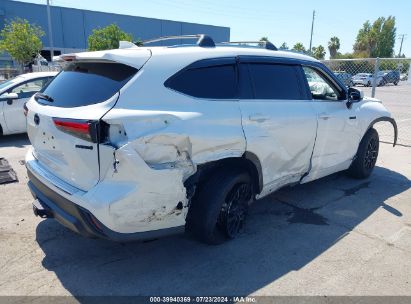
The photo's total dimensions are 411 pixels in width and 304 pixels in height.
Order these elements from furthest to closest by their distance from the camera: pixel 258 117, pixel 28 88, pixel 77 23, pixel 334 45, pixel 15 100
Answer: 1. pixel 334 45
2. pixel 77 23
3. pixel 28 88
4. pixel 15 100
5. pixel 258 117

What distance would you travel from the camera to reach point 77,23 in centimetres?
4719

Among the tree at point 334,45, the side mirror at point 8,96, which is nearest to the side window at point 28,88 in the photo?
the side mirror at point 8,96

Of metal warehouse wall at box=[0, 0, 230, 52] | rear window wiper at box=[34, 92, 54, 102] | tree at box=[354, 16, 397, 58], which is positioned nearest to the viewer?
rear window wiper at box=[34, 92, 54, 102]

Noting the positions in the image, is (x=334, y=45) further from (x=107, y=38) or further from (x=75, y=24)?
(x=107, y=38)

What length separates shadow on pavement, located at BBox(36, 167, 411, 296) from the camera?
9.98ft

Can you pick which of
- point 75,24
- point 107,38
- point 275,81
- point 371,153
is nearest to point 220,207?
point 275,81

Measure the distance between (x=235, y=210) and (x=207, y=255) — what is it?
0.53 meters

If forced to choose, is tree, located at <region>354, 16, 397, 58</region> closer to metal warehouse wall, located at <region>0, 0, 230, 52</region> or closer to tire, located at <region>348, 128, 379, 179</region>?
metal warehouse wall, located at <region>0, 0, 230, 52</region>

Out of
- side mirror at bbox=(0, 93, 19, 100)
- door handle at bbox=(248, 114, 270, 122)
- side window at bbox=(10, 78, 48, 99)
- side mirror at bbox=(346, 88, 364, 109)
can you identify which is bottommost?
side mirror at bbox=(0, 93, 19, 100)

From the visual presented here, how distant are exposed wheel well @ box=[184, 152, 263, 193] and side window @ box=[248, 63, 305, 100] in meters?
0.67

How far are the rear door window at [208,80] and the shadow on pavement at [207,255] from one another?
1537mm

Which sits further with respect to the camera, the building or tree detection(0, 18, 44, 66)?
the building

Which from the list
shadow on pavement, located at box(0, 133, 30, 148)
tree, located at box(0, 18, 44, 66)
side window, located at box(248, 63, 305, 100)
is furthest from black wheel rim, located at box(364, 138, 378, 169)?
tree, located at box(0, 18, 44, 66)

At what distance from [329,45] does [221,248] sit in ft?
299
